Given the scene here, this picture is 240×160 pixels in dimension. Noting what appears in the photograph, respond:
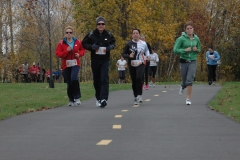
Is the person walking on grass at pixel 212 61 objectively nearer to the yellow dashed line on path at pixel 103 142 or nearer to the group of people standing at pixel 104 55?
the group of people standing at pixel 104 55

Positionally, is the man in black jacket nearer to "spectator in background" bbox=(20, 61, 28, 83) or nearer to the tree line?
the tree line

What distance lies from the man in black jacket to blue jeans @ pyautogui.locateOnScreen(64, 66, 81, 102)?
2.58 ft

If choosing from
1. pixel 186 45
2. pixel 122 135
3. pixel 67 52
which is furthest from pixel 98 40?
pixel 122 135

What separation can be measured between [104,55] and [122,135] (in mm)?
5675

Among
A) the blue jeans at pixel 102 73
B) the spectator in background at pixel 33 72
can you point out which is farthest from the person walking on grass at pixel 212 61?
the spectator in background at pixel 33 72

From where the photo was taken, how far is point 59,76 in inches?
2328

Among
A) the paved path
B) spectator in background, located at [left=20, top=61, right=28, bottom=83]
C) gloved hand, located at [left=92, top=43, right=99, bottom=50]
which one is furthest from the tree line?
the paved path

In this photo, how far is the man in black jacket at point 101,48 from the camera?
14859mm

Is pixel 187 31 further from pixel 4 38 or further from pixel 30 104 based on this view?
pixel 4 38

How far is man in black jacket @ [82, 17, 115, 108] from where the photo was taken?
14.9 metres

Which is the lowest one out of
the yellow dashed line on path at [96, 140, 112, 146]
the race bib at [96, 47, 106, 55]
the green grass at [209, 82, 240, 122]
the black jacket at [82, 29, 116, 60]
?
the yellow dashed line on path at [96, 140, 112, 146]

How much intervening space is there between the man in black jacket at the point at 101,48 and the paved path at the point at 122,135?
3.33ft

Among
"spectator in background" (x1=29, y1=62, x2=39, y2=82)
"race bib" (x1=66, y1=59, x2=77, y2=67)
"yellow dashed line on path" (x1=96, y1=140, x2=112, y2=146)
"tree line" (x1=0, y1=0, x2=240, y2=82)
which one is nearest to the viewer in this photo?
"yellow dashed line on path" (x1=96, y1=140, x2=112, y2=146)

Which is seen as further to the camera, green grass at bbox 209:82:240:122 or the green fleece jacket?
the green fleece jacket
